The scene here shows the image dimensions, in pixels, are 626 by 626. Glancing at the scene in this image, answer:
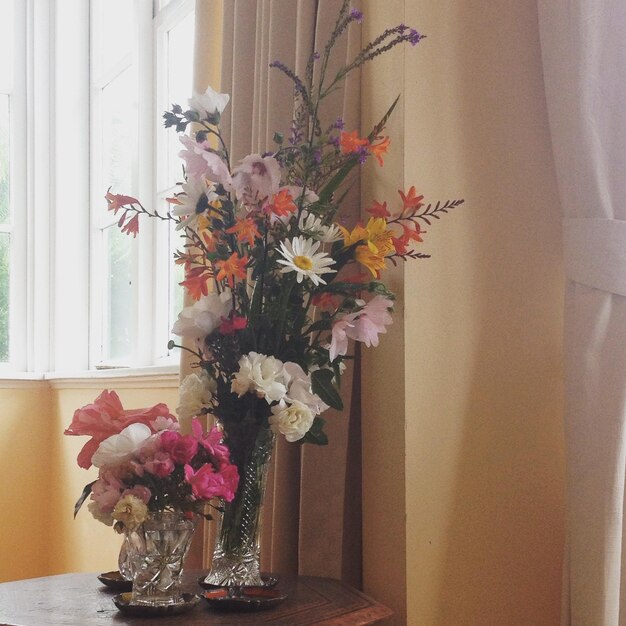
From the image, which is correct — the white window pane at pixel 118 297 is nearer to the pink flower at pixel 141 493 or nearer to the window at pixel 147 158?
the window at pixel 147 158

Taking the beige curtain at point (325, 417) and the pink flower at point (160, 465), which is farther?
the beige curtain at point (325, 417)

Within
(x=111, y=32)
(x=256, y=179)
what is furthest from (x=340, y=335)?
(x=111, y=32)

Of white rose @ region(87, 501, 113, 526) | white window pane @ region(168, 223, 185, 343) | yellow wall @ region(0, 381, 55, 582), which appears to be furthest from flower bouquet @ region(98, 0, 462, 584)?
yellow wall @ region(0, 381, 55, 582)

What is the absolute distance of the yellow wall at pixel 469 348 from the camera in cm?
146

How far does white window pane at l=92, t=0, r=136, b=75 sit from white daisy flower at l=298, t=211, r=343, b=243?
7.35 ft

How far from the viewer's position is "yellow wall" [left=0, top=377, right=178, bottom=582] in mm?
3393

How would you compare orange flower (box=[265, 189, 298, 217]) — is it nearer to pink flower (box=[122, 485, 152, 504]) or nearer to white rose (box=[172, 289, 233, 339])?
white rose (box=[172, 289, 233, 339])

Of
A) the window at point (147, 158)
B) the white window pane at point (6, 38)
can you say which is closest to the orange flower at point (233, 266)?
the window at point (147, 158)

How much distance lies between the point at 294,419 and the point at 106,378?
1.93 meters

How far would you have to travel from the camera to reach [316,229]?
1278 mm

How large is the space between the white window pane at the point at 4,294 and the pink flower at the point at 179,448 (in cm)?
284

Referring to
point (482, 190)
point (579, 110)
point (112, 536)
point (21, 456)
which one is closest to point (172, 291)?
point (112, 536)

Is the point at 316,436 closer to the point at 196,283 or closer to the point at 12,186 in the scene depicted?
the point at 196,283

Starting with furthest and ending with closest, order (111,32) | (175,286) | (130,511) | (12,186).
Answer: (12,186) < (111,32) < (175,286) < (130,511)
